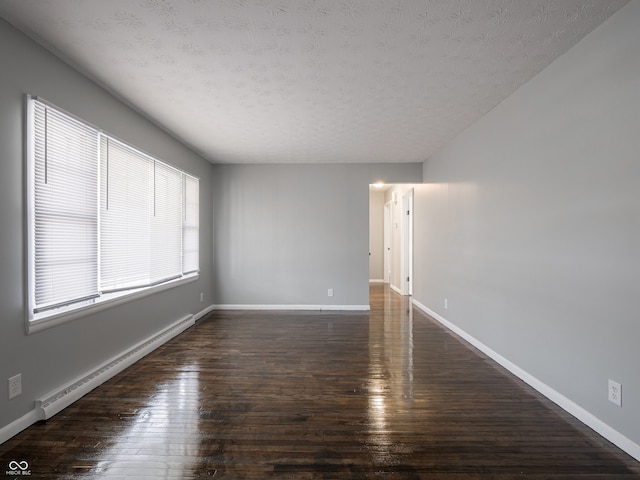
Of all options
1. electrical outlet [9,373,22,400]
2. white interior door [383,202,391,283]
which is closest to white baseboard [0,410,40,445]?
electrical outlet [9,373,22,400]

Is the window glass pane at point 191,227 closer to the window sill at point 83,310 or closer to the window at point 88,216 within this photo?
the window at point 88,216

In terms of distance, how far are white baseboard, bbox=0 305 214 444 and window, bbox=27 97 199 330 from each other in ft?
1.84

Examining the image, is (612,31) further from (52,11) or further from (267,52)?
(52,11)

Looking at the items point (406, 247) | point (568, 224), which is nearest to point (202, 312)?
point (406, 247)

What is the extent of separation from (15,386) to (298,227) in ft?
13.4

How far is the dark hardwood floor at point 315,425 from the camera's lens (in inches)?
69.3

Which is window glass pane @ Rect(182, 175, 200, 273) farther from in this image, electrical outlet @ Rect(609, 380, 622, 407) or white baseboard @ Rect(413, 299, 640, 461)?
electrical outlet @ Rect(609, 380, 622, 407)

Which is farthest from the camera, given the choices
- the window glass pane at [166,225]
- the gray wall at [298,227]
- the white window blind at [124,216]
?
the gray wall at [298,227]

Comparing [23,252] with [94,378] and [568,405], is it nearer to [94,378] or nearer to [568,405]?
[94,378]

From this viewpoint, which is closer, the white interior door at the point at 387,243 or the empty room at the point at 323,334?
the empty room at the point at 323,334

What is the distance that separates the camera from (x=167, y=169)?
4082mm

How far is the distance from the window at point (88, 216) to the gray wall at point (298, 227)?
5.31 ft

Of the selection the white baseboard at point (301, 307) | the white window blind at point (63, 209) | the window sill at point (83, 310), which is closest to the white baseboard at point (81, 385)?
the window sill at point (83, 310)

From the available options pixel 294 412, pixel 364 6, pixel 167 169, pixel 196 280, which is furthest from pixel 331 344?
pixel 364 6
